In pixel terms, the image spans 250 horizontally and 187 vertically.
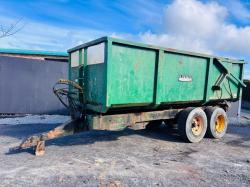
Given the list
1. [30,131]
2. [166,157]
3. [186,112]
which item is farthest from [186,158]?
[30,131]

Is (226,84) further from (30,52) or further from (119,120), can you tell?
(30,52)

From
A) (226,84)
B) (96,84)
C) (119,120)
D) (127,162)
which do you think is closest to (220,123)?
(226,84)

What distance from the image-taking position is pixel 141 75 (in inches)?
228

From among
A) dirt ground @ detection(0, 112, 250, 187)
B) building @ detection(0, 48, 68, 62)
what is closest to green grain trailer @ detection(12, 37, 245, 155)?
dirt ground @ detection(0, 112, 250, 187)

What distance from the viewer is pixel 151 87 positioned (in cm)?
602

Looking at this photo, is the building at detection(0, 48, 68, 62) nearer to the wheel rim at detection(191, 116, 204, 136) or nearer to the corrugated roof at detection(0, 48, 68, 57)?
the corrugated roof at detection(0, 48, 68, 57)

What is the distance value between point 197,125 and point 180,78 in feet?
4.61

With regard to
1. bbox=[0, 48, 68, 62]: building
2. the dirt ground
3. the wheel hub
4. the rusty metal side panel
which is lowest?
the dirt ground

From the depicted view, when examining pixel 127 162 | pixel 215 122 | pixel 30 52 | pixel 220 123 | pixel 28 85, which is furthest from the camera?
pixel 30 52

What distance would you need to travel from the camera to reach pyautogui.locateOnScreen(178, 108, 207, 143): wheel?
6730mm

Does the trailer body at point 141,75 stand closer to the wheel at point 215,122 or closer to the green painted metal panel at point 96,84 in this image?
the green painted metal panel at point 96,84

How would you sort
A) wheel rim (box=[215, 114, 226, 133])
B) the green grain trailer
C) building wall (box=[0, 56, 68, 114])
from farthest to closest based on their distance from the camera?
building wall (box=[0, 56, 68, 114])
wheel rim (box=[215, 114, 226, 133])
the green grain trailer

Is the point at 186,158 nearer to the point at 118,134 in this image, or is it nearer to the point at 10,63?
the point at 118,134

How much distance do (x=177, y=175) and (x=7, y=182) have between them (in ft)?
8.80
